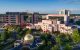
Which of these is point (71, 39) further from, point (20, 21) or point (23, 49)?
point (20, 21)

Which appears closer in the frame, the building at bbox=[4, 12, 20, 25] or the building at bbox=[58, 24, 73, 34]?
the building at bbox=[58, 24, 73, 34]

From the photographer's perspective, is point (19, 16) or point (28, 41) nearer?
point (28, 41)

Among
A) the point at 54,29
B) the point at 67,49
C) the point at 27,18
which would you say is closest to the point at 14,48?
the point at 67,49

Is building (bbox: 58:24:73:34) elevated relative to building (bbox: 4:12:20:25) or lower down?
lower down

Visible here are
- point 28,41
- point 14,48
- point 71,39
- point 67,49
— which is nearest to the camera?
point 67,49

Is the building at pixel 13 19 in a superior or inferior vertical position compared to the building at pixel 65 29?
superior

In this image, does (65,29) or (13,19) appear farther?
(13,19)

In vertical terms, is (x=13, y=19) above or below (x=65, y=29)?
above

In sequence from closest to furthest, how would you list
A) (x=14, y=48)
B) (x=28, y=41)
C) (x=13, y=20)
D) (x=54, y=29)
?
(x=14, y=48) < (x=28, y=41) < (x=54, y=29) < (x=13, y=20)

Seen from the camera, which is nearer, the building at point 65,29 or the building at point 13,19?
the building at point 65,29
